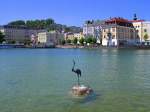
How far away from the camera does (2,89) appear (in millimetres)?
23047

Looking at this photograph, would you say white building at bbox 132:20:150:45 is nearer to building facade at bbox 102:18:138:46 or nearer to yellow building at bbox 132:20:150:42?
yellow building at bbox 132:20:150:42

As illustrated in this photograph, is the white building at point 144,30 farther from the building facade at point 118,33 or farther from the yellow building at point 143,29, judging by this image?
the building facade at point 118,33

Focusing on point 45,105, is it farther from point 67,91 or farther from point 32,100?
point 67,91

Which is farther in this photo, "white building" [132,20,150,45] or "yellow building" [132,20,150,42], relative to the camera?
"yellow building" [132,20,150,42]

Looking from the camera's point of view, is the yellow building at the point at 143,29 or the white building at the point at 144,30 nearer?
the white building at the point at 144,30

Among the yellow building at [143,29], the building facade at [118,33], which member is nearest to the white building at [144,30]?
the yellow building at [143,29]

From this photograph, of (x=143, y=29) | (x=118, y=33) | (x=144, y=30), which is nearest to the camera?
(x=118, y=33)

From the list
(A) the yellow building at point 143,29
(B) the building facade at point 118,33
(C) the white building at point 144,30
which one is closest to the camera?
(B) the building facade at point 118,33

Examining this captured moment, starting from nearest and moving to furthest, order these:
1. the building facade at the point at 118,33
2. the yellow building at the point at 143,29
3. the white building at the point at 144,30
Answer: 1. the building facade at the point at 118,33
2. the white building at the point at 144,30
3. the yellow building at the point at 143,29

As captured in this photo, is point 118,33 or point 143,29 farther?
point 143,29

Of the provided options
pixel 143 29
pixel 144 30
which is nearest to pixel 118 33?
pixel 144 30

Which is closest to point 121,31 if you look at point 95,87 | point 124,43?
point 124,43

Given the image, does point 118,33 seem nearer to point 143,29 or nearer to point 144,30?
point 144,30

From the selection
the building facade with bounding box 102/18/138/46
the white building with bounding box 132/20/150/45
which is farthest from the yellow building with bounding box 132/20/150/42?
the building facade with bounding box 102/18/138/46
